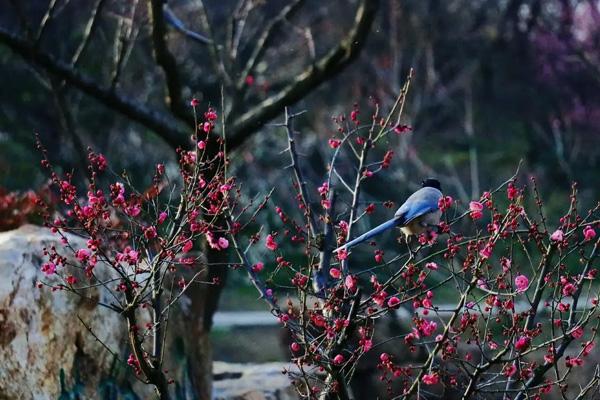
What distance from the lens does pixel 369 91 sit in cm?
1816

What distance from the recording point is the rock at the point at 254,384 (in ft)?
29.2

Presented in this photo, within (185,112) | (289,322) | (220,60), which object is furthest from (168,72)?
(289,322)

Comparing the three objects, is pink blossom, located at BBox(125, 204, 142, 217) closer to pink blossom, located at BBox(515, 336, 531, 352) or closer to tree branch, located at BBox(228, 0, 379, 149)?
pink blossom, located at BBox(515, 336, 531, 352)

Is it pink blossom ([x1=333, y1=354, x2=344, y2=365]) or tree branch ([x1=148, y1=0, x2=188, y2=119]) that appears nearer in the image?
pink blossom ([x1=333, y1=354, x2=344, y2=365])

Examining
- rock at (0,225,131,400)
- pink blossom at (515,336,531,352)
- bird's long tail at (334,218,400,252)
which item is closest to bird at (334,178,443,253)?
bird's long tail at (334,218,400,252)

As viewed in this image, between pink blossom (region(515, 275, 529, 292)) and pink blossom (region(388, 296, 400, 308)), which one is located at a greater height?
pink blossom (region(515, 275, 529, 292))

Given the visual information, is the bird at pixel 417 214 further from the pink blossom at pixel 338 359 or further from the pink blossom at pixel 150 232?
the pink blossom at pixel 150 232

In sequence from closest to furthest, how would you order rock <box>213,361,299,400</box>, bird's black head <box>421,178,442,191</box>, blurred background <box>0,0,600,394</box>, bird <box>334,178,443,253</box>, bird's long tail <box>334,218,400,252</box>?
bird's long tail <box>334,218,400,252</box> → bird <box>334,178,443,253</box> → bird's black head <box>421,178,442,191</box> → rock <box>213,361,299,400</box> → blurred background <box>0,0,600,394</box>

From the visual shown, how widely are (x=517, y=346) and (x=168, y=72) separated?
14.3ft

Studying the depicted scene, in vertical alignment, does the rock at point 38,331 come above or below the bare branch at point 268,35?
below

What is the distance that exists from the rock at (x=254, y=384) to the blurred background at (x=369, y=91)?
3.37 metres

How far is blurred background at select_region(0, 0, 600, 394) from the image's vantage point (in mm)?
16328

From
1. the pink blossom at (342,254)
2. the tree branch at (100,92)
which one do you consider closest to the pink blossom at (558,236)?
the pink blossom at (342,254)

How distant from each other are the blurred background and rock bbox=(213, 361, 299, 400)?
3.37m
